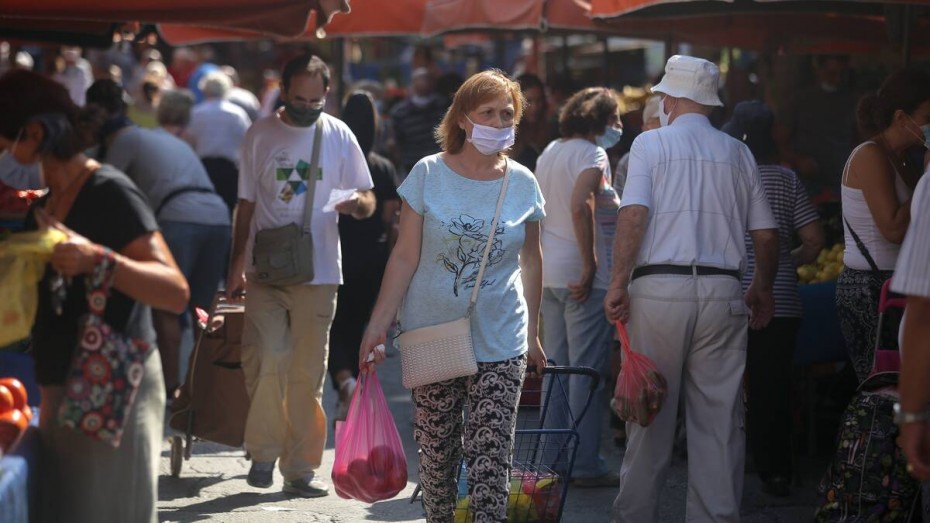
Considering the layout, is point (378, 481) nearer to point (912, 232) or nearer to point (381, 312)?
point (381, 312)

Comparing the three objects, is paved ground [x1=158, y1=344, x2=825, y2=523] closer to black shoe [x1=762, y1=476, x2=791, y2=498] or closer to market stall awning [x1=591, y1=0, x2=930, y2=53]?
black shoe [x1=762, y1=476, x2=791, y2=498]

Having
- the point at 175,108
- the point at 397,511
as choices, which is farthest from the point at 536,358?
the point at 175,108

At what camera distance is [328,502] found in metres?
6.70

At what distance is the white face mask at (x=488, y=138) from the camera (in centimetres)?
497

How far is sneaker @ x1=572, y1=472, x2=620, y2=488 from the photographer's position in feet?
23.2

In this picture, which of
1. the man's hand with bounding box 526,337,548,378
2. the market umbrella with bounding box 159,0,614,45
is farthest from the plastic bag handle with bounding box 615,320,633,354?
the market umbrella with bounding box 159,0,614,45

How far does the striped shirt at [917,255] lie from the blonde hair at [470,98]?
5.56 feet

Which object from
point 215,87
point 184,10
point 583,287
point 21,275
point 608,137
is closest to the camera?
point 21,275

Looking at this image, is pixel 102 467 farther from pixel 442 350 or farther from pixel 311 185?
pixel 311 185

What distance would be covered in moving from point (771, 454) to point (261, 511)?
8.44 feet

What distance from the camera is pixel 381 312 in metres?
4.96

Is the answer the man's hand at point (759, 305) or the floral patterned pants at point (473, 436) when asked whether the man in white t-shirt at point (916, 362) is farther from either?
the man's hand at point (759, 305)

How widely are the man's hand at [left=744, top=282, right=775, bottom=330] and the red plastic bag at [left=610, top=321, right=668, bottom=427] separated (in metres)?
0.63

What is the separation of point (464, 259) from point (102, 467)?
5.50ft
